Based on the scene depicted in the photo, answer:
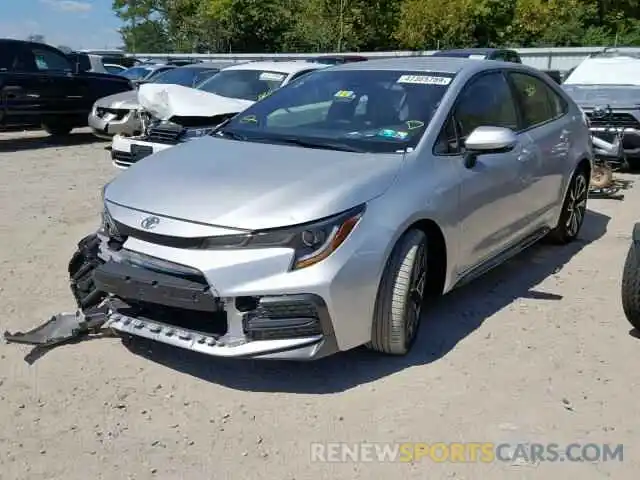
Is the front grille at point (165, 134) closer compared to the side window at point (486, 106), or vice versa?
the side window at point (486, 106)

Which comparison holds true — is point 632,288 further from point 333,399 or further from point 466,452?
point 333,399

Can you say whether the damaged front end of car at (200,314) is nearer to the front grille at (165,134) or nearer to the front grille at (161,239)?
the front grille at (161,239)

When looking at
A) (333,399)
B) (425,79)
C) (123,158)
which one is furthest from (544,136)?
(123,158)

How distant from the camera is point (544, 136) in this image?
522 centimetres

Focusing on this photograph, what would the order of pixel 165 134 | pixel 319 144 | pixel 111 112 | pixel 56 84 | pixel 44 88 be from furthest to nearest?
pixel 56 84 < pixel 44 88 < pixel 111 112 < pixel 165 134 < pixel 319 144

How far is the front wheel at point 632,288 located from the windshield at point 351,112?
1378 mm

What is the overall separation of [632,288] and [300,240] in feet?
6.50

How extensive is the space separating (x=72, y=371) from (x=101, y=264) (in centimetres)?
56

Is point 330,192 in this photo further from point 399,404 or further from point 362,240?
point 399,404

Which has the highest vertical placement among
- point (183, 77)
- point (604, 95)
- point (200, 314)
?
point (183, 77)

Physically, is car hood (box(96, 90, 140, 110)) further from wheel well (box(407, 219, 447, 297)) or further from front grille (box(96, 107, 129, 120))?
wheel well (box(407, 219, 447, 297))

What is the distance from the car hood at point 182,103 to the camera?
24.0 feet

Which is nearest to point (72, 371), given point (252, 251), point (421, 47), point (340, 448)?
point (252, 251)

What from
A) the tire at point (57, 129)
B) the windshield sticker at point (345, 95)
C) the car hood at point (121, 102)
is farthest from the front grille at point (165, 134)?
the tire at point (57, 129)
